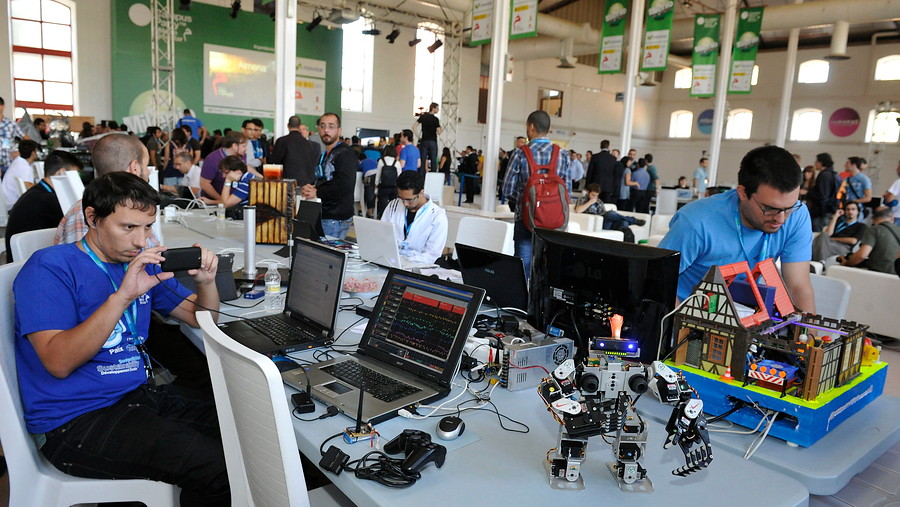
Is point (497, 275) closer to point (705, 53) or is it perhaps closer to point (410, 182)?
point (410, 182)

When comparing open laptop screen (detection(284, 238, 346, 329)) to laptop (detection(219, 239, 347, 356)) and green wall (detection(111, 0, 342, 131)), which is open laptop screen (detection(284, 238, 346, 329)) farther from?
green wall (detection(111, 0, 342, 131))

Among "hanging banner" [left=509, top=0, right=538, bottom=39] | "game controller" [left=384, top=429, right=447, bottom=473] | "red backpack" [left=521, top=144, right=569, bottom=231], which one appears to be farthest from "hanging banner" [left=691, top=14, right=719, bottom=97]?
"game controller" [left=384, top=429, right=447, bottom=473]

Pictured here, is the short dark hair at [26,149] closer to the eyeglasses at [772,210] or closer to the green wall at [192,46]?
the green wall at [192,46]

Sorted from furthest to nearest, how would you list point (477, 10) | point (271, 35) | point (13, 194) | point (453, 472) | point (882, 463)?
point (271, 35) < point (477, 10) < point (13, 194) < point (882, 463) < point (453, 472)

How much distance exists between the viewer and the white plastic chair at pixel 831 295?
2.78m

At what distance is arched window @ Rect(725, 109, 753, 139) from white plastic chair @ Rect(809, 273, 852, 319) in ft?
65.6

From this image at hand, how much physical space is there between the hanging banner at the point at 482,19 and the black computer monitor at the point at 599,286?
20.0ft

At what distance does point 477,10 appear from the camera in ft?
25.7

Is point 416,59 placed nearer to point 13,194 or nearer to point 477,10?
point 477,10

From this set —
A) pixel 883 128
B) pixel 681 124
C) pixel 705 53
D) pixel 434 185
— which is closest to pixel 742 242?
pixel 434 185

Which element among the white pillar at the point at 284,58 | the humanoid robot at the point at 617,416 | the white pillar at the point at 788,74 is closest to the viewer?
the humanoid robot at the point at 617,416

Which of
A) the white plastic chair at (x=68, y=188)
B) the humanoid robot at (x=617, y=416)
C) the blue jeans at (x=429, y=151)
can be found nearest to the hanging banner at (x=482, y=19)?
the blue jeans at (x=429, y=151)

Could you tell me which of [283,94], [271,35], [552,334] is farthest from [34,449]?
[271,35]

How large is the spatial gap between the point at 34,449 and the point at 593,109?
2239 cm
